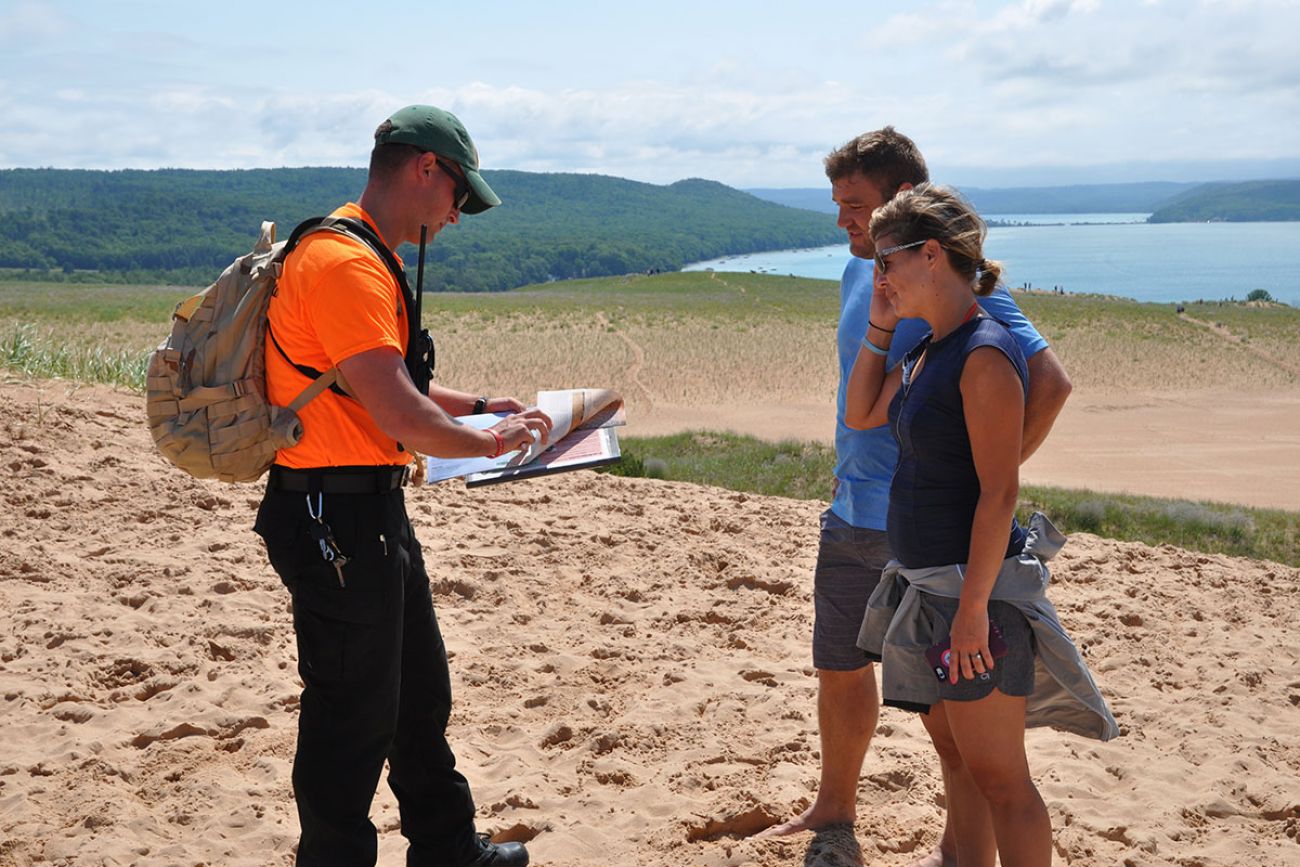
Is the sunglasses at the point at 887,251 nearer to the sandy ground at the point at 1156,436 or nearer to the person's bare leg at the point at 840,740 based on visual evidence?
the person's bare leg at the point at 840,740

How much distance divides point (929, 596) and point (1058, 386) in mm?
590

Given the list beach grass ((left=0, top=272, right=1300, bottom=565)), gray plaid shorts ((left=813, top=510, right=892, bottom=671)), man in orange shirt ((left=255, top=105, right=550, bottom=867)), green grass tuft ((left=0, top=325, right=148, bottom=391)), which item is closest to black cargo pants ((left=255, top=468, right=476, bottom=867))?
man in orange shirt ((left=255, top=105, right=550, bottom=867))

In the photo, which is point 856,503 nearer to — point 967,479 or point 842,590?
point 842,590

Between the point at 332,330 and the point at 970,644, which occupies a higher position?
the point at 332,330

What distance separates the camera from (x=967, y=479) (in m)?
2.59

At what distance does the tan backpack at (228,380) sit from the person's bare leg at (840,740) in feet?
5.79

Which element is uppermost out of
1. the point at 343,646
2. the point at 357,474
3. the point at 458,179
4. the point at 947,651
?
the point at 458,179

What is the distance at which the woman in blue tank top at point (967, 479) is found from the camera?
2.49 metres

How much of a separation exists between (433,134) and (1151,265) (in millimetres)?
131351

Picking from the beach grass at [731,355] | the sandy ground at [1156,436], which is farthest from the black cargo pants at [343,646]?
the sandy ground at [1156,436]

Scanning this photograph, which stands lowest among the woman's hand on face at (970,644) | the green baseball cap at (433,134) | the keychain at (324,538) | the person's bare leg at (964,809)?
the person's bare leg at (964,809)

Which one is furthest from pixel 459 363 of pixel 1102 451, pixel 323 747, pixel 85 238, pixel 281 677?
pixel 85 238

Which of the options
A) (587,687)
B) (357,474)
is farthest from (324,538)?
(587,687)

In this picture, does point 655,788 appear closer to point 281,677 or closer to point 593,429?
point 593,429
